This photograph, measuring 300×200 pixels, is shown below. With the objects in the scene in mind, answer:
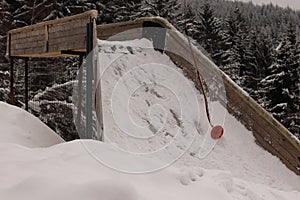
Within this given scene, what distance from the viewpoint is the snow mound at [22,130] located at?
14.1 feet

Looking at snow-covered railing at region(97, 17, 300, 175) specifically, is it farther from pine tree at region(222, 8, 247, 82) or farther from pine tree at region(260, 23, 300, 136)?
pine tree at region(222, 8, 247, 82)

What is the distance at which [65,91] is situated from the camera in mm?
7758

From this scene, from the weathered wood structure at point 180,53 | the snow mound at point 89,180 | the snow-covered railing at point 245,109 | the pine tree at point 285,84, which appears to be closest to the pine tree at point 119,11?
the pine tree at point 285,84

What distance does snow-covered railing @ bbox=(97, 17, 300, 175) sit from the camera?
460cm

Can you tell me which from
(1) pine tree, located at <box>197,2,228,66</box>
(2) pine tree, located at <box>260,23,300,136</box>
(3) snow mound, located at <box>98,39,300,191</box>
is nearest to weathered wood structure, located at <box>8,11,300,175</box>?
(3) snow mound, located at <box>98,39,300,191</box>

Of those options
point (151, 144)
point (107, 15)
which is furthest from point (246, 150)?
point (107, 15)

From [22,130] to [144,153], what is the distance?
1670mm

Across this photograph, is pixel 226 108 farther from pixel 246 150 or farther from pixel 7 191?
pixel 7 191

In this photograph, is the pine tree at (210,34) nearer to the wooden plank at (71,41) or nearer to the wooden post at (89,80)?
the wooden plank at (71,41)

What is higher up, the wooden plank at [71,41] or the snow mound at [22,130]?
the wooden plank at [71,41]

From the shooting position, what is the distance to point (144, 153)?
4.29 metres

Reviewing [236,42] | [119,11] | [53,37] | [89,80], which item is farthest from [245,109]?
[236,42]

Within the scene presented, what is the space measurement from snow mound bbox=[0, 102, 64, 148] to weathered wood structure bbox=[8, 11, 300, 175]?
1272 millimetres

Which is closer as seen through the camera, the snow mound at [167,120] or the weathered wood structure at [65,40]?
the snow mound at [167,120]
